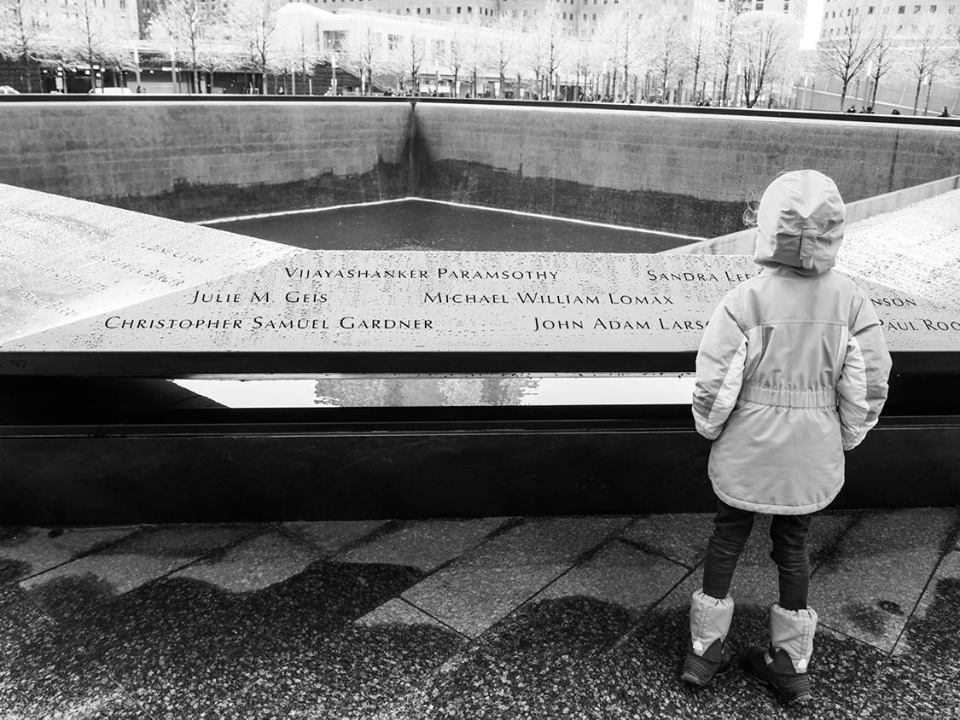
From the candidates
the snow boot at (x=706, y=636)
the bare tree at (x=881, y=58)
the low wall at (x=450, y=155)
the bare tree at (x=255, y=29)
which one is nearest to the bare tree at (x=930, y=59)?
the bare tree at (x=881, y=58)

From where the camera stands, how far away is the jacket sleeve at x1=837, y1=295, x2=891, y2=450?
87.8 inches

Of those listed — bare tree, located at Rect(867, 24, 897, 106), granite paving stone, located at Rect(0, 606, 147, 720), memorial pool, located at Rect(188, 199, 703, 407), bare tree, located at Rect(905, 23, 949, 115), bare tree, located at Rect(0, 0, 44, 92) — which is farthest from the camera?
bare tree, located at Rect(867, 24, 897, 106)

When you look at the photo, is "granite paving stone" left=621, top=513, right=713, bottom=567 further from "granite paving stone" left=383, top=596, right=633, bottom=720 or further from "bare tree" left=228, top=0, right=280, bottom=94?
"bare tree" left=228, top=0, right=280, bottom=94

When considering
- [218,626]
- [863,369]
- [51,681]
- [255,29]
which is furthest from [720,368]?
[255,29]

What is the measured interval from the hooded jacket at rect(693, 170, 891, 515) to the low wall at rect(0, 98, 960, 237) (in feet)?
36.1

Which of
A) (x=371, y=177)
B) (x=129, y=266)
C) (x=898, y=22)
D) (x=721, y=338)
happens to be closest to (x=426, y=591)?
(x=721, y=338)

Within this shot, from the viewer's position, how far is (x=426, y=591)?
116 inches

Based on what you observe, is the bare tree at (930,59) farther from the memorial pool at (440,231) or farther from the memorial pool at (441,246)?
the memorial pool at (441,246)

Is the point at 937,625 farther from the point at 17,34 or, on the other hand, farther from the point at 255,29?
the point at 255,29

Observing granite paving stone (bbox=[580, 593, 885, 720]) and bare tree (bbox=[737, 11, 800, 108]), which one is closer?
granite paving stone (bbox=[580, 593, 885, 720])

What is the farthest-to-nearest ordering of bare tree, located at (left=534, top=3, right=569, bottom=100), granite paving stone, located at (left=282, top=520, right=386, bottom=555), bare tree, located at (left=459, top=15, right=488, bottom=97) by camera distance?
bare tree, located at (left=459, top=15, right=488, bottom=97) → bare tree, located at (left=534, top=3, right=569, bottom=100) → granite paving stone, located at (left=282, top=520, right=386, bottom=555)

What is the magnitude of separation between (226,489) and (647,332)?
1768mm

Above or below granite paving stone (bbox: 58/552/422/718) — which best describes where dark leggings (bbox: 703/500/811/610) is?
above

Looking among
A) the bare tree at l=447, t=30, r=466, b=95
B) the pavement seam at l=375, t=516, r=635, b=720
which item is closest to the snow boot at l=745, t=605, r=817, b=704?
the pavement seam at l=375, t=516, r=635, b=720
